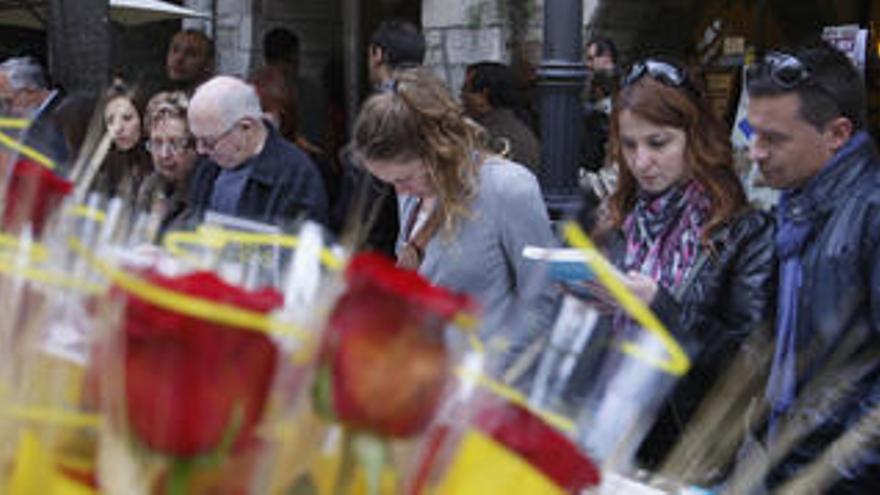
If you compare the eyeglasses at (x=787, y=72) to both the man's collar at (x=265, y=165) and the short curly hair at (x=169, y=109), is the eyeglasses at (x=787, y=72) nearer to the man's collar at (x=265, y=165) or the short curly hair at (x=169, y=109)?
the man's collar at (x=265, y=165)

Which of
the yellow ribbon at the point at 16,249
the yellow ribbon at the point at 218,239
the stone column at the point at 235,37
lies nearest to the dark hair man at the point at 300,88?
the stone column at the point at 235,37

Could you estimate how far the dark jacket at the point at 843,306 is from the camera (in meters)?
2.25

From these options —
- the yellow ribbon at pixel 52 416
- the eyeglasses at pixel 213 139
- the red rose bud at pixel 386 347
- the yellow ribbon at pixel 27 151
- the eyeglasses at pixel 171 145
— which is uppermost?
the yellow ribbon at pixel 27 151

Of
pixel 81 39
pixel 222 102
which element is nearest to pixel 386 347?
pixel 222 102

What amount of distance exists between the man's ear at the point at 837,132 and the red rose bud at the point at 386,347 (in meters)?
1.81

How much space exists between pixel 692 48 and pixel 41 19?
3.90m

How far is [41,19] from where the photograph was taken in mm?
7023

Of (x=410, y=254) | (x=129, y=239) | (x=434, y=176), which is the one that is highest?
(x=129, y=239)

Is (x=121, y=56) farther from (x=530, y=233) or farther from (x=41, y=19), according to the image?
(x=530, y=233)

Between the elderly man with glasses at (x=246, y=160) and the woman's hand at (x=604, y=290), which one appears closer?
the woman's hand at (x=604, y=290)

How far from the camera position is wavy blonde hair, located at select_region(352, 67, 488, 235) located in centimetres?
287

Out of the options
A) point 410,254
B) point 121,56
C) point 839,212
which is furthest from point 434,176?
point 121,56

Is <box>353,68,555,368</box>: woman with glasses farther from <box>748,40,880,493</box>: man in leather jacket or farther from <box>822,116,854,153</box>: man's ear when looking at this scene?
<box>822,116,854,153</box>: man's ear

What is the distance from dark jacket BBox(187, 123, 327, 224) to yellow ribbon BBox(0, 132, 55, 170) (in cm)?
244
